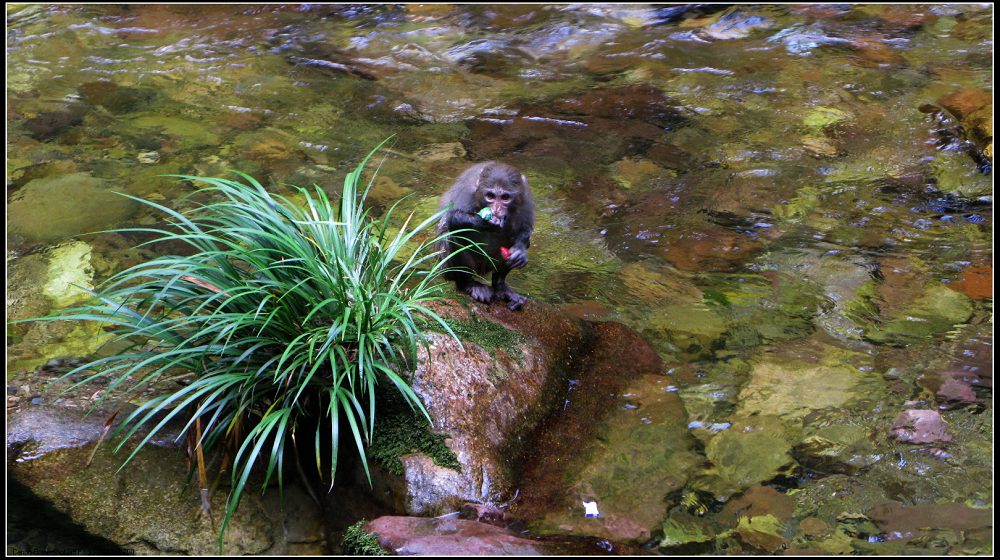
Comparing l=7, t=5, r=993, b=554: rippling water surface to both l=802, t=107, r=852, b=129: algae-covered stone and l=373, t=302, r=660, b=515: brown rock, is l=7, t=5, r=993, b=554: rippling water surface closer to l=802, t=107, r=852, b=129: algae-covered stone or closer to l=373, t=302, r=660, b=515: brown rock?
l=802, t=107, r=852, b=129: algae-covered stone

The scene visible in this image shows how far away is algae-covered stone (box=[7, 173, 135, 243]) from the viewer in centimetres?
667

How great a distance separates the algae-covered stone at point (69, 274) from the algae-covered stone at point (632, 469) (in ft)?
12.2

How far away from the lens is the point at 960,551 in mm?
3494

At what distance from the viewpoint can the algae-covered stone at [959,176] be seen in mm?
6975

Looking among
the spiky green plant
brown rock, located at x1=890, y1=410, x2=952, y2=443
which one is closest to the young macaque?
the spiky green plant

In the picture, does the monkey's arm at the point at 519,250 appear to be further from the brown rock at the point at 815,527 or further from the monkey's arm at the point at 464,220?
the brown rock at the point at 815,527

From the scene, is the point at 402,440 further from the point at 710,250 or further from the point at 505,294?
the point at 710,250

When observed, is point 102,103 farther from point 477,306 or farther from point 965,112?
point 965,112

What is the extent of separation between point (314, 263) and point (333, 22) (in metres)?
8.03

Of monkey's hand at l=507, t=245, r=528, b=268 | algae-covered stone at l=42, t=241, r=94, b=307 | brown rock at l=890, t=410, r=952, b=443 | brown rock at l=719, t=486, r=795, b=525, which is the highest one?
monkey's hand at l=507, t=245, r=528, b=268

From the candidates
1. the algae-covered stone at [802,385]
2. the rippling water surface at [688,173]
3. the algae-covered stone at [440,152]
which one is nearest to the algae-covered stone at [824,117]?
the rippling water surface at [688,173]

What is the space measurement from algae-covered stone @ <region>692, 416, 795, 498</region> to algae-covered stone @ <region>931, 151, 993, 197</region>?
12.1ft

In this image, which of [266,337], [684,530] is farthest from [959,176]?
[266,337]

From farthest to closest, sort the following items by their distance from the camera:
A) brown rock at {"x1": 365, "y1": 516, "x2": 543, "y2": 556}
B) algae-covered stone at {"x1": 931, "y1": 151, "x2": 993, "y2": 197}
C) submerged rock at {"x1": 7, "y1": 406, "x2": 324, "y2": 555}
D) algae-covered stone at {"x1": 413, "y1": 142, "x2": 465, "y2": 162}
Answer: algae-covered stone at {"x1": 413, "y1": 142, "x2": 465, "y2": 162}, algae-covered stone at {"x1": 931, "y1": 151, "x2": 993, "y2": 197}, submerged rock at {"x1": 7, "y1": 406, "x2": 324, "y2": 555}, brown rock at {"x1": 365, "y1": 516, "x2": 543, "y2": 556}
